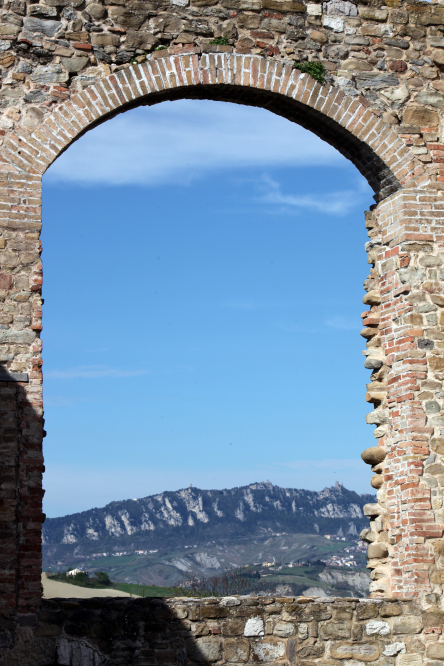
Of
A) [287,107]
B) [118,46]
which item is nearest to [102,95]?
[118,46]

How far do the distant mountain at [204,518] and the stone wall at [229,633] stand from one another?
51266 millimetres

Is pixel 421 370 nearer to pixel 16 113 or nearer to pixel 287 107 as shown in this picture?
pixel 287 107

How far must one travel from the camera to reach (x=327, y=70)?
809cm

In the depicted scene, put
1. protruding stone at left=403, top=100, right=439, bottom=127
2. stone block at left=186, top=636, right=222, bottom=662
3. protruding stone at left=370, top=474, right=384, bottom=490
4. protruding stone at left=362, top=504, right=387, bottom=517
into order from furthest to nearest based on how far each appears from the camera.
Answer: protruding stone at left=403, top=100, right=439, bottom=127 < protruding stone at left=370, top=474, right=384, bottom=490 < protruding stone at left=362, top=504, right=387, bottom=517 < stone block at left=186, top=636, right=222, bottom=662

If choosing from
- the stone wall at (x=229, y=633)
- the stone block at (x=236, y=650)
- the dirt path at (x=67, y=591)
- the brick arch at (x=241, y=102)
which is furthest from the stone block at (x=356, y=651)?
the dirt path at (x=67, y=591)

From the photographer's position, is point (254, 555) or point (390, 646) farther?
point (254, 555)

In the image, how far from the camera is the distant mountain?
196ft

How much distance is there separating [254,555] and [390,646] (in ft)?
156

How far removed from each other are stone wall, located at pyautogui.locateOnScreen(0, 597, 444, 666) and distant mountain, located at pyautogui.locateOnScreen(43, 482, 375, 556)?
2018 inches

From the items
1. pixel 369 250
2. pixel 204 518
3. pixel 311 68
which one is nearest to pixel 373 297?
pixel 369 250

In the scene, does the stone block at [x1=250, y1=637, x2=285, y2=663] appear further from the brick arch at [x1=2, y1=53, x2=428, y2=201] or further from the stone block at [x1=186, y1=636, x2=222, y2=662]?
the brick arch at [x1=2, y1=53, x2=428, y2=201]

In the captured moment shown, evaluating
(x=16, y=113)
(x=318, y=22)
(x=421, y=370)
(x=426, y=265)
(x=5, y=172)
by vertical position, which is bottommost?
(x=421, y=370)

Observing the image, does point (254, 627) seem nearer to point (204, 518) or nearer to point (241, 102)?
point (241, 102)

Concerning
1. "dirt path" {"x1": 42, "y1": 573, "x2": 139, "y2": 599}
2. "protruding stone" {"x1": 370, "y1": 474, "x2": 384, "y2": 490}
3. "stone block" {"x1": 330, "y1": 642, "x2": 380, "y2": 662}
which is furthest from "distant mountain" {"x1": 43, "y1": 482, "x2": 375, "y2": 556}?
"stone block" {"x1": 330, "y1": 642, "x2": 380, "y2": 662}
